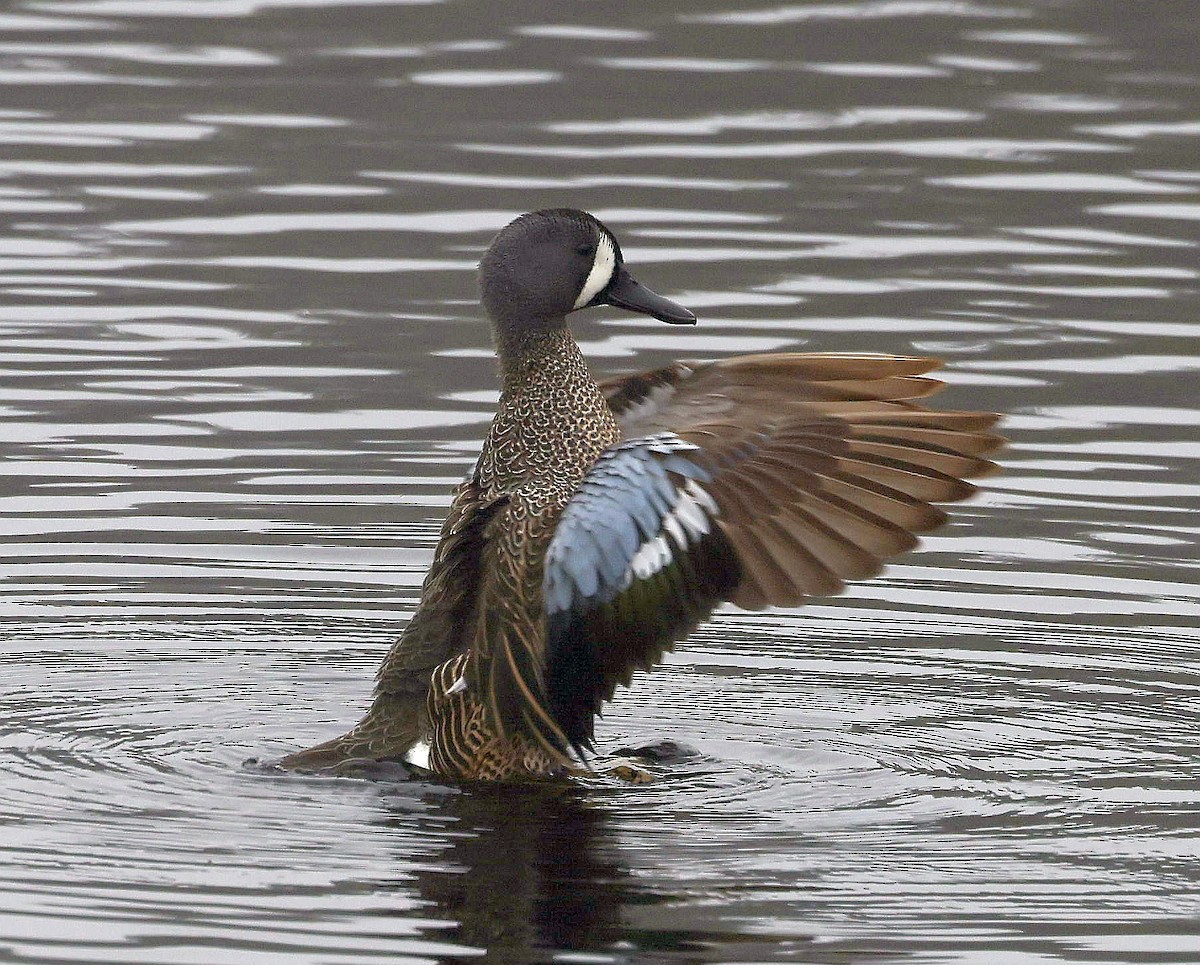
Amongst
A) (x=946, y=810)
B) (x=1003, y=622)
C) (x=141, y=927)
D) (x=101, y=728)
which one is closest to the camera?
(x=141, y=927)

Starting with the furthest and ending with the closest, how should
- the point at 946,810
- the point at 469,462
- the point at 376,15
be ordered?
the point at 376,15, the point at 469,462, the point at 946,810

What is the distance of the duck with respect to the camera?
23.0ft

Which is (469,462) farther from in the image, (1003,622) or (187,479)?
(1003,622)

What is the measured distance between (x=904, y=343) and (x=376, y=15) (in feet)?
25.9

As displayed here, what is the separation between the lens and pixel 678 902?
637 centimetres

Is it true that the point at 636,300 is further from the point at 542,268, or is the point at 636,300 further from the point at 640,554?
the point at 640,554

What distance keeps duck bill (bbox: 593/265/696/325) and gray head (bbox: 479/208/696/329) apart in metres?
0.12

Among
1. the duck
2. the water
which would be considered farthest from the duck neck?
the water

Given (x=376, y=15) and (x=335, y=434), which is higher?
(x=376, y=15)

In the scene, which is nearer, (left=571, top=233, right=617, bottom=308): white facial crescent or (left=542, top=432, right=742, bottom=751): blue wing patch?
(left=542, top=432, right=742, bottom=751): blue wing patch

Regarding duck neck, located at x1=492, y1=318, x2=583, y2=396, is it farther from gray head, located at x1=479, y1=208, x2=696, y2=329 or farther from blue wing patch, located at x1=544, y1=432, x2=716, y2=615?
blue wing patch, located at x1=544, y1=432, x2=716, y2=615

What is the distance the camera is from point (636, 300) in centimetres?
786

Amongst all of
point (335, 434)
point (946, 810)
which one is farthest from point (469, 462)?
point (946, 810)

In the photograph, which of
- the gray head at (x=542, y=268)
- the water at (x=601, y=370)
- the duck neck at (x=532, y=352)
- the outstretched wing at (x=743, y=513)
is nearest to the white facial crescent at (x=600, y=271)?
the gray head at (x=542, y=268)
